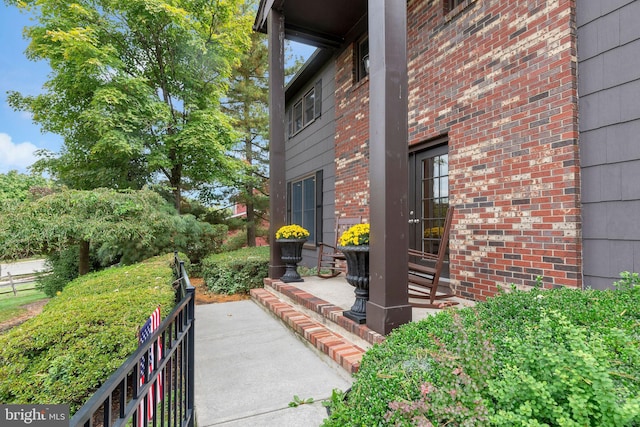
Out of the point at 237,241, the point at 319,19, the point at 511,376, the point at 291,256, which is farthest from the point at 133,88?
the point at 511,376

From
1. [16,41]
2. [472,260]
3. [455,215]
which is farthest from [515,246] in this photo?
[16,41]

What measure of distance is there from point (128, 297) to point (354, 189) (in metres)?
3.80

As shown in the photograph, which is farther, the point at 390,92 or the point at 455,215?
the point at 455,215

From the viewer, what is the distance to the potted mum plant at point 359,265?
8.68 ft

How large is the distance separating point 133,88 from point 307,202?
4415mm

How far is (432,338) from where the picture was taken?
1567 mm

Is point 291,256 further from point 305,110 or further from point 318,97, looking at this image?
point 305,110

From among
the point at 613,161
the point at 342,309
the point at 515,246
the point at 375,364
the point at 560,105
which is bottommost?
the point at 342,309

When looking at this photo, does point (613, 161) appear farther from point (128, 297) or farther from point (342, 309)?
point (128, 297)

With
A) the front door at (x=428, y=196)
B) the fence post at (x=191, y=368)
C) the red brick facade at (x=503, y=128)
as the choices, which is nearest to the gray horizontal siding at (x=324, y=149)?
the front door at (x=428, y=196)

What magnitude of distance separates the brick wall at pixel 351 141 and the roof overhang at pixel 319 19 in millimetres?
354

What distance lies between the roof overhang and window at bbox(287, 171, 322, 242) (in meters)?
2.65

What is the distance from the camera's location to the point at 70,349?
2.04 m

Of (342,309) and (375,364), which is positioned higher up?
(375,364)
